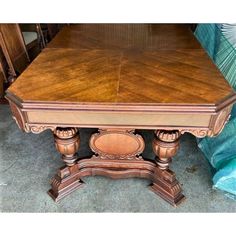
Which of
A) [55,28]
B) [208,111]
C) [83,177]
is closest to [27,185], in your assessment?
[83,177]

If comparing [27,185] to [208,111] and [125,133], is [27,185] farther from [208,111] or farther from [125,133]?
[208,111]

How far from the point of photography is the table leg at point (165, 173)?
1099 millimetres

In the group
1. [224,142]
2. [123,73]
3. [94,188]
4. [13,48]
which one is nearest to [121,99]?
[123,73]

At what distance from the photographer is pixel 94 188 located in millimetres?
1336

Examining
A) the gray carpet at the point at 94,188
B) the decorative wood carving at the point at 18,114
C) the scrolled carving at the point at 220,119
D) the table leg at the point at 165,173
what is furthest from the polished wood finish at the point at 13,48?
the scrolled carving at the point at 220,119

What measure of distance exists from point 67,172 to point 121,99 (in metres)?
0.57

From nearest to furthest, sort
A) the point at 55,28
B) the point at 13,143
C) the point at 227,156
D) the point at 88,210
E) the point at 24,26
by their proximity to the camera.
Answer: the point at 88,210 < the point at 227,156 < the point at 13,143 < the point at 55,28 < the point at 24,26

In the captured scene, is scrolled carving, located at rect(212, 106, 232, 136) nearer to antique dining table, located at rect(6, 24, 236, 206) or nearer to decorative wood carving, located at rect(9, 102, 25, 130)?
antique dining table, located at rect(6, 24, 236, 206)

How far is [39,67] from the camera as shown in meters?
1.13

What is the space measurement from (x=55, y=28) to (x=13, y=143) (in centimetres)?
98

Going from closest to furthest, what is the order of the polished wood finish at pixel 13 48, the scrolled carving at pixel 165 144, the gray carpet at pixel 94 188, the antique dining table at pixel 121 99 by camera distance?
the antique dining table at pixel 121 99 → the scrolled carving at pixel 165 144 → the gray carpet at pixel 94 188 → the polished wood finish at pixel 13 48

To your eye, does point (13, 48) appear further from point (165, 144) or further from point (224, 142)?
point (224, 142)

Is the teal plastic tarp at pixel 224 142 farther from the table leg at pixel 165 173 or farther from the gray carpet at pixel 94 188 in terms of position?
the table leg at pixel 165 173

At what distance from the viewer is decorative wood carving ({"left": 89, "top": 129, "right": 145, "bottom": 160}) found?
1.12 m
